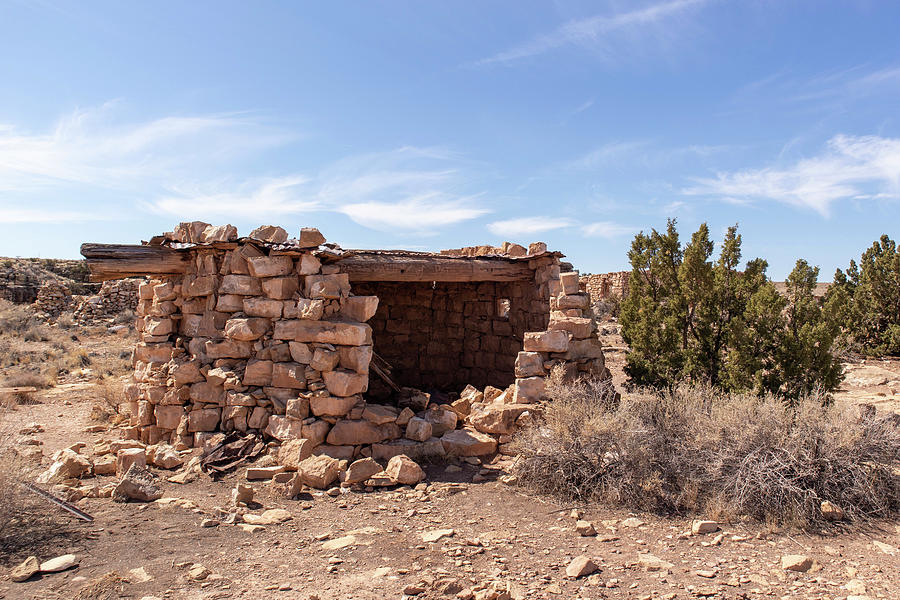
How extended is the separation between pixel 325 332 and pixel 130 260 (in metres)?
2.37

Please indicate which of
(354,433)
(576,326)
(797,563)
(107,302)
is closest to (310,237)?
(354,433)

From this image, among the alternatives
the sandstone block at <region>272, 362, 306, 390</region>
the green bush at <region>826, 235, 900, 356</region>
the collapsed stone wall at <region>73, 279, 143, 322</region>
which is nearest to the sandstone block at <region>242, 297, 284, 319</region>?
the sandstone block at <region>272, 362, 306, 390</region>

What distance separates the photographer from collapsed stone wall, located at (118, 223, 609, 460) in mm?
5945

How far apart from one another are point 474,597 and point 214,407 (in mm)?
3954

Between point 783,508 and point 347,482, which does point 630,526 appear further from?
point 347,482

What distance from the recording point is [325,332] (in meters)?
6.00

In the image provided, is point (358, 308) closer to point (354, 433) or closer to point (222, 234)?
point (354, 433)

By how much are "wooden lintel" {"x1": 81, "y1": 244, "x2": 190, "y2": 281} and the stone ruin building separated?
0.05ft

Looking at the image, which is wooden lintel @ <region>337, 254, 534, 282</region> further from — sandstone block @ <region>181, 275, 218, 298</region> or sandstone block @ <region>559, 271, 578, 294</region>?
sandstone block @ <region>181, 275, 218, 298</region>

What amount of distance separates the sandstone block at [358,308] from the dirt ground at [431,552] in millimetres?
1835

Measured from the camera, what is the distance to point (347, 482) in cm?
539

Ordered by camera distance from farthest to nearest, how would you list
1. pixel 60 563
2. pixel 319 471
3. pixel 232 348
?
pixel 232 348 → pixel 319 471 → pixel 60 563

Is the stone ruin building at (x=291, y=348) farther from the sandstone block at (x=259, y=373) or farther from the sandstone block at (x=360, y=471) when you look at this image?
the sandstone block at (x=360, y=471)

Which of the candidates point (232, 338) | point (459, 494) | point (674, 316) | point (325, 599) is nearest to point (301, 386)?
point (232, 338)
